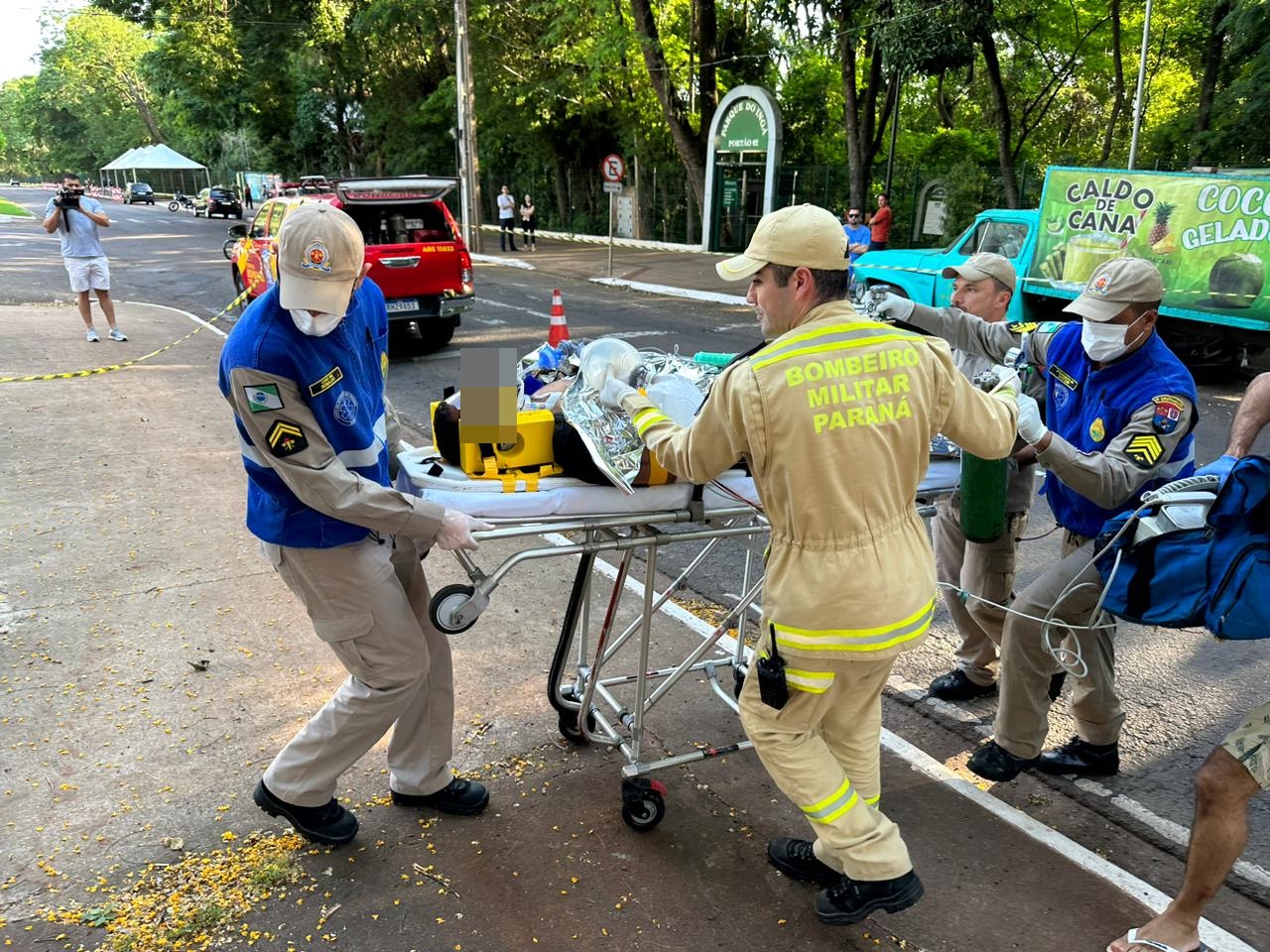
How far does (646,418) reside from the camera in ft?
8.44

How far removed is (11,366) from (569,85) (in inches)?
814

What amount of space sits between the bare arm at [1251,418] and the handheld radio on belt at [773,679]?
1675mm

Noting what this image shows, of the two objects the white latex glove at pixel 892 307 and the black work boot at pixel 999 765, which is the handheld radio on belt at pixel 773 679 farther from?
the white latex glove at pixel 892 307

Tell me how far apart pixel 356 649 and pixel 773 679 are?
1.27 m

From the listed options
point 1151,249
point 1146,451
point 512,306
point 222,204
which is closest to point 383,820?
point 1146,451

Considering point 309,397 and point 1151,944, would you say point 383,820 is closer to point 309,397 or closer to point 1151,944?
point 309,397

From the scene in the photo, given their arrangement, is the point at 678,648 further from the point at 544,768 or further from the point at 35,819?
the point at 35,819

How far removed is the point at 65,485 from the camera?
6344mm

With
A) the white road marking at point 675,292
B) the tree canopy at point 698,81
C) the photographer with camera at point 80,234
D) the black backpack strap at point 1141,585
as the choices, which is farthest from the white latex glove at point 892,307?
the tree canopy at point 698,81

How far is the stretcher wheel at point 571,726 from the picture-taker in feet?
11.6

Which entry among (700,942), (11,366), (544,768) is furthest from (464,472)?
(11,366)

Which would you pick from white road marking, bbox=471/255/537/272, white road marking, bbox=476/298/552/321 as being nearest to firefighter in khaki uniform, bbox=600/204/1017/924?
white road marking, bbox=476/298/552/321

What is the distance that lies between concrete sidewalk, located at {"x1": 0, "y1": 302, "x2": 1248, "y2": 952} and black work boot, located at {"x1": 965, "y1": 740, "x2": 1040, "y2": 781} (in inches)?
5.0

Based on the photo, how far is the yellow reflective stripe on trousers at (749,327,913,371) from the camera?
229 centimetres
